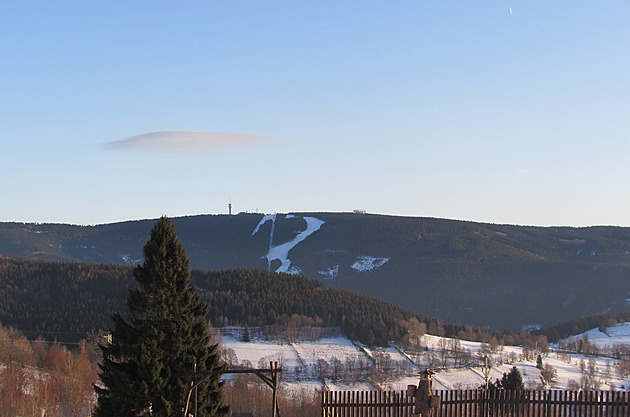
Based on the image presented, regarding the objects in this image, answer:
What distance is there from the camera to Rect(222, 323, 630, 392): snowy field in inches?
5896

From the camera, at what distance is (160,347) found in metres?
33.1

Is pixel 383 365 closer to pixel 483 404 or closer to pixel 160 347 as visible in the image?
pixel 160 347

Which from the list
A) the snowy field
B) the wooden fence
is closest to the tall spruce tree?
the wooden fence

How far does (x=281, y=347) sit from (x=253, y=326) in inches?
707

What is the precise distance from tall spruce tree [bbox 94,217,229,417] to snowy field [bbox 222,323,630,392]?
103 metres

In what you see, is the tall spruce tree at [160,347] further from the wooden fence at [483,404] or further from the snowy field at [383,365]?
the snowy field at [383,365]

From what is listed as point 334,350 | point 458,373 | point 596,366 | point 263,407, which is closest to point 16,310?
point 334,350

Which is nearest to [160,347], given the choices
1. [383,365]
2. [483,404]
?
[483,404]

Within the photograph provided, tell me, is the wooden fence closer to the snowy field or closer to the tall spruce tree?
the tall spruce tree

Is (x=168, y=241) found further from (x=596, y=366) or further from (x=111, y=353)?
(x=596, y=366)

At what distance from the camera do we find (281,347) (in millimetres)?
176500

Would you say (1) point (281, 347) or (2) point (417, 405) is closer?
(2) point (417, 405)

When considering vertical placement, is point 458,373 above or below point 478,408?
below

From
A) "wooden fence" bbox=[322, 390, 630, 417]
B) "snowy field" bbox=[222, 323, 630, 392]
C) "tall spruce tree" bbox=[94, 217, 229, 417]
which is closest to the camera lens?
"wooden fence" bbox=[322, 390, 630, 417]
